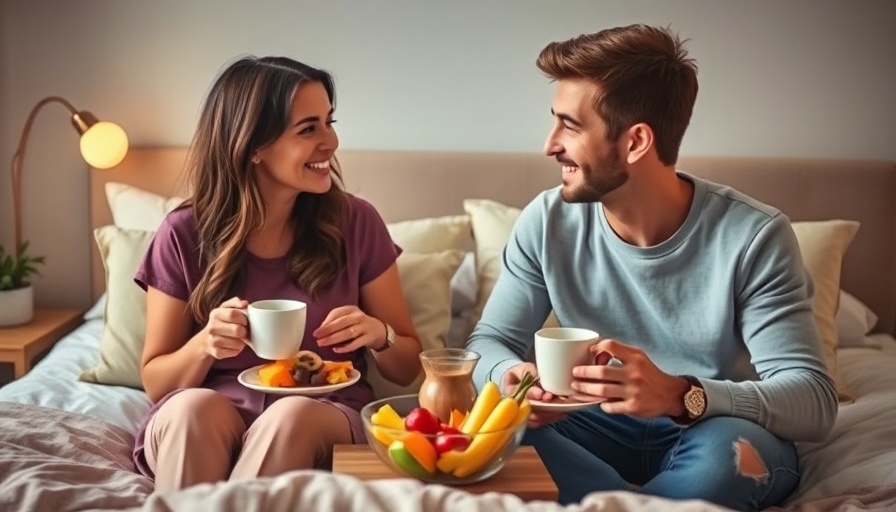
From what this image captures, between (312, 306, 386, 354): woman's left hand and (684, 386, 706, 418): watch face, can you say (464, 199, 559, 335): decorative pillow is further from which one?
(684, 386, 706, 418): watch face

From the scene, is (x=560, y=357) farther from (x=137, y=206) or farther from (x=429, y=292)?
(x=137, y=206)

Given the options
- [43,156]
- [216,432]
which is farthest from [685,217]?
[43,156]

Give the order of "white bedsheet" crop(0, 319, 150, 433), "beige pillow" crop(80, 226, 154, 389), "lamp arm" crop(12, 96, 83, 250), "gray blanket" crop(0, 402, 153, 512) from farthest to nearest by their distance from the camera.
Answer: "lamp arm" crop(12, 96, 83, 250) → "beige pillow" crop(80, 226, 154, 389) → "white bedsheet" crop(0, 319, 150, 433) → "gray blanket" crop(0, 402, 153, 512)

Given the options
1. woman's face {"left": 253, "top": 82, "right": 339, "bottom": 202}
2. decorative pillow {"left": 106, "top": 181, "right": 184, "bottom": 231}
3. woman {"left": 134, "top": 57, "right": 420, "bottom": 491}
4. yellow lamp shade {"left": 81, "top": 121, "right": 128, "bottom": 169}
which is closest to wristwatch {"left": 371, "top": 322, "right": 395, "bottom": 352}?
woman {"left": 134, "top": 57, "right": 420, "bottom": 491}

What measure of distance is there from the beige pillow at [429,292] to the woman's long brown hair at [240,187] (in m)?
0.34

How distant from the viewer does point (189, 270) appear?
2.23 m

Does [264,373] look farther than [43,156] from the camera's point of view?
No

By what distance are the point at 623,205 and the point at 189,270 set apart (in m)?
0.89

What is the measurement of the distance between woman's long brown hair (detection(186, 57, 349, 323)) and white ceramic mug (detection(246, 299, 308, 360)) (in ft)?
0.91

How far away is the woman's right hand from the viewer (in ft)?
6.39

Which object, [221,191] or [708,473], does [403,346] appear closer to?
[221,191]

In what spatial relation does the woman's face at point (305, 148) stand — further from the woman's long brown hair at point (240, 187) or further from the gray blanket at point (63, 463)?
the gray blanket at point (63, 463)

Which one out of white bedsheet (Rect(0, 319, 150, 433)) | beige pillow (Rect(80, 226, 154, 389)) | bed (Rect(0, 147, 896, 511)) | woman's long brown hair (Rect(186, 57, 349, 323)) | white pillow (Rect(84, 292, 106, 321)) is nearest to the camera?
bed (Rect(0, 147, 896, 511))

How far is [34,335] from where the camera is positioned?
2.87 m
